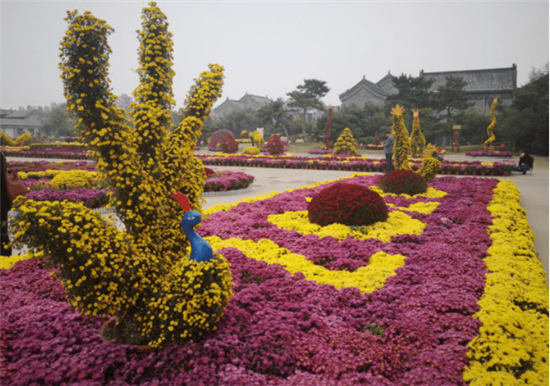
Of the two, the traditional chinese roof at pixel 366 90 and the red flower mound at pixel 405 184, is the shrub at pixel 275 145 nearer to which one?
the red flower mound at pixel 405 184

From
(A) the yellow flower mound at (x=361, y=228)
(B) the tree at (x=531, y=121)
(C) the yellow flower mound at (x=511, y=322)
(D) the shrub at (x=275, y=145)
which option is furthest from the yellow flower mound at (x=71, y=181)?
(B) the tree at (x=531, y=121)

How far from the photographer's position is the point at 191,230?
121 inches

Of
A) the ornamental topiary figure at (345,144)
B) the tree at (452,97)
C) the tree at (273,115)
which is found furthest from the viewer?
the tree at (273,115)

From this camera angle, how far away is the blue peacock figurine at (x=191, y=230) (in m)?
2.96

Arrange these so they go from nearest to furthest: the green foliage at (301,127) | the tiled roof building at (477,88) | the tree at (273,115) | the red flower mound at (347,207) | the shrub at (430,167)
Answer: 1. the red flower mound at (347,207)
2. the shrub at (430,167)
3. the tiled roof building at (477,88)
4. the green foliage at (301,127)
5. the tree at (273,115)

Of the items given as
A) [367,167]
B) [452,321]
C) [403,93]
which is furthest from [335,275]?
[403,93]

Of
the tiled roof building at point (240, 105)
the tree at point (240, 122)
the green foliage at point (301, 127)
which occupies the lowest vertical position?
the green foliage at point (301, 127)

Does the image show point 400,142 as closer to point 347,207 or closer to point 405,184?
point 405,184

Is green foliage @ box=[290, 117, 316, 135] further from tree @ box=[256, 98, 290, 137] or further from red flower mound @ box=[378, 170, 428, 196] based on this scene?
red flower mound @ box=[378, 170, 428, 196]

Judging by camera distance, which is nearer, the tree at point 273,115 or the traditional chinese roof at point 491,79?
the traditional chinese roof at point 491,79

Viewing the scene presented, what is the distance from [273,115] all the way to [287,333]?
109 ft

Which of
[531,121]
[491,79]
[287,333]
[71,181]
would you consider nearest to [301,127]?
[491,79]

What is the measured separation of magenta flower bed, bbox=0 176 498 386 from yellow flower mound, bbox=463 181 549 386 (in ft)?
0.36

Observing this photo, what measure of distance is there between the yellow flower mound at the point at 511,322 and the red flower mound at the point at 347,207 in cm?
178
